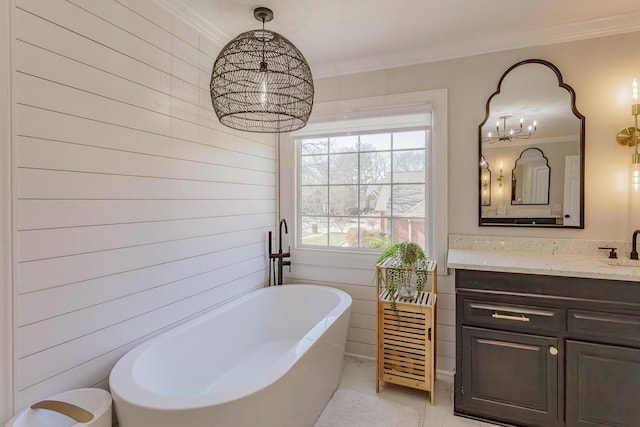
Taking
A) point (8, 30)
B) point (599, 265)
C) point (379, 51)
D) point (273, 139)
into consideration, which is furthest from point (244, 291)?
point (599, 265)

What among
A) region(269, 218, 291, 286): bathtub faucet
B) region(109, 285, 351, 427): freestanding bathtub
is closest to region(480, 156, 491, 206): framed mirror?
region(109, 285, 351, 427): freestanding bathtub

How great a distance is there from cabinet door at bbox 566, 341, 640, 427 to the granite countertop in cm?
39

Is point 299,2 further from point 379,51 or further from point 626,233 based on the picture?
point 626,233

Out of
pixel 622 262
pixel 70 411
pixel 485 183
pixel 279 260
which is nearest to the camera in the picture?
pixel 70 411

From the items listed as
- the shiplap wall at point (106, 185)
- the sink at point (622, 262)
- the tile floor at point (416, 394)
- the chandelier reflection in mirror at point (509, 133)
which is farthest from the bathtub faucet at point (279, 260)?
the sink at point (622, 262)

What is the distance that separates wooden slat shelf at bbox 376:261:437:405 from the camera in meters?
2.15

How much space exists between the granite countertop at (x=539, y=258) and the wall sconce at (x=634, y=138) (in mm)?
452

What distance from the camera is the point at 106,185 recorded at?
1.56m

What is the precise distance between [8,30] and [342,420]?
2452 millimetres

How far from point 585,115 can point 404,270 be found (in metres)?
1.59

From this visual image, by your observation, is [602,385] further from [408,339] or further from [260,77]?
[260,77]

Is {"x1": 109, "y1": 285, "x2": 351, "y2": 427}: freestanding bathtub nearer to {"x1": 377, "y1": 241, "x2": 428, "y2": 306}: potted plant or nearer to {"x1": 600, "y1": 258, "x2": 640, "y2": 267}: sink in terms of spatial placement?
{"x1": 377, "y1": 241, "x2": 428, "y2": 306}: potted plant

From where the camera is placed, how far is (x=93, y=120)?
1499 millimetres

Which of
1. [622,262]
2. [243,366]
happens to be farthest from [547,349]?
[243,366]
